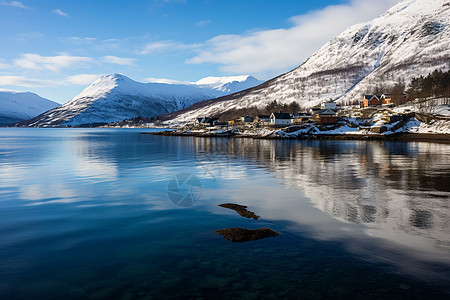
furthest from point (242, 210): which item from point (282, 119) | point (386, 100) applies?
point (386, 100)

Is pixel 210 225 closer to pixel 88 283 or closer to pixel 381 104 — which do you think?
pixel 88 283

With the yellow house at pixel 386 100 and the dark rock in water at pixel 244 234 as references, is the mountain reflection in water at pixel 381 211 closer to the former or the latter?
the dark rock in water at pixel 244 234

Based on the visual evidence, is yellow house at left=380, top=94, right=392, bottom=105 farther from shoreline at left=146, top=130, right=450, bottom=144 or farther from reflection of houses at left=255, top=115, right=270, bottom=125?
shoreline at left=146, top=130, right=450, bottom=144

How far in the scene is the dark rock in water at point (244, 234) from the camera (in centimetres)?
1378

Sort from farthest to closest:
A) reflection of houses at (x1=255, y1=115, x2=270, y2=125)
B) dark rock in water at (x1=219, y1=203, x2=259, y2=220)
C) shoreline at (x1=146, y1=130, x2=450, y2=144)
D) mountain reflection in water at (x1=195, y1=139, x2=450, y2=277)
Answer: reflection of houses at (x1=255, y1=115, x2=270, y2=125)
shoreline at (x1=146, y1=130, x2=450, y2=144)
dark rock in water at (x1=219, y1=203, x2=259, y2=220)
mountain reflection in water at (x1=195, y1=139, x2=450, y2=277)

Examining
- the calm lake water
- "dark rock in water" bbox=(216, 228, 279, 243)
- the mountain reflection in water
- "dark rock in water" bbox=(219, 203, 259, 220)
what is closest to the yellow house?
the mountain reflection in water

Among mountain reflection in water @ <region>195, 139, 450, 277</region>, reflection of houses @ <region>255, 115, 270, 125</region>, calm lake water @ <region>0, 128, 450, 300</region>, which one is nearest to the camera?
calm lake water @ <region>0, 128, 450, 300</region>

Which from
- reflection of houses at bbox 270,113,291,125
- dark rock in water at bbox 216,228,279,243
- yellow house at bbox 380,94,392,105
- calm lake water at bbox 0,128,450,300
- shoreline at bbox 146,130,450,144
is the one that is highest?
yellow house at bbox 380,94,392,105

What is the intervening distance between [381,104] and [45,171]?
172 m

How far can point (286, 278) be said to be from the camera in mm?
10219

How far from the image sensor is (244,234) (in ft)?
46.2

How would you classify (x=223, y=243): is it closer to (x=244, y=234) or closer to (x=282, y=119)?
(x=244, y=234)

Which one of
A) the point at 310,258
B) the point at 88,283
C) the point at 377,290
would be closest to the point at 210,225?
the point at 310,258

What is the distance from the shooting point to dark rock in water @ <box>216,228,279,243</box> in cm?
1378
